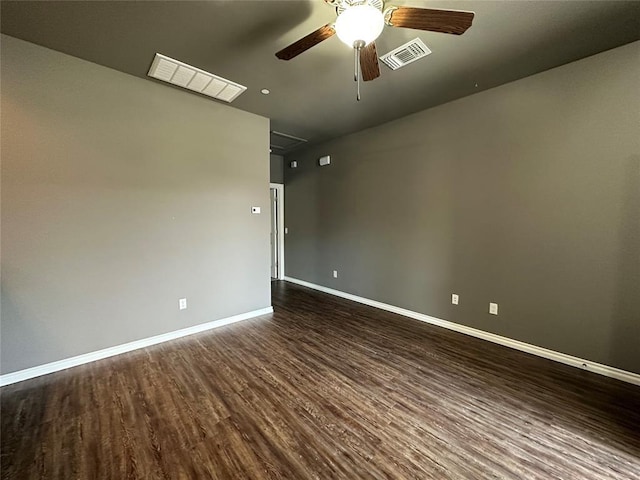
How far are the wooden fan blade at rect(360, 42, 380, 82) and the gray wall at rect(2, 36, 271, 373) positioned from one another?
2150 mm

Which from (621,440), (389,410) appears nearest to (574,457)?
(621,440)

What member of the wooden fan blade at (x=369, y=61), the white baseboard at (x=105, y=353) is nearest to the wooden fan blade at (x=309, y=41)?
the wooden fan blade at (x=369, y=61)

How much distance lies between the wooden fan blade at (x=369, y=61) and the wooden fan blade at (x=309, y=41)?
0.83 feet

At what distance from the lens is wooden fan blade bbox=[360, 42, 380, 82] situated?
179 centimetres

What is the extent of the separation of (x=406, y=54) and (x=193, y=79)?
2100 millimetres

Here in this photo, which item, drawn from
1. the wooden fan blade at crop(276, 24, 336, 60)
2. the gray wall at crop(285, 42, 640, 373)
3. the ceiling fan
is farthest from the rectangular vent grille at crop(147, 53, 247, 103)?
the gray wall at crop(285, 42, 640, 373)

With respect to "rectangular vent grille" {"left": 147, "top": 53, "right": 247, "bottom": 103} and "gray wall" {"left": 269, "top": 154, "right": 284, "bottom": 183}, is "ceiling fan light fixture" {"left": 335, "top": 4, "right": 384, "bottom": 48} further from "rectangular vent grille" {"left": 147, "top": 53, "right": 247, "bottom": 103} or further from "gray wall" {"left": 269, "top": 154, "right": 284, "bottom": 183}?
"gray wall" {"left": 269, "top": 154, "right": 284, "bottom": 183}

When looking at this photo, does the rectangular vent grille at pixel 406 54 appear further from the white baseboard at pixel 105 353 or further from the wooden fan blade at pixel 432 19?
the white baseboard at pixel 105 353

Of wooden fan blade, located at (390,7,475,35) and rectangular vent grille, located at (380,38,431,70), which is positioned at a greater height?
rectangular vent grille, located at (380,38,431,70)

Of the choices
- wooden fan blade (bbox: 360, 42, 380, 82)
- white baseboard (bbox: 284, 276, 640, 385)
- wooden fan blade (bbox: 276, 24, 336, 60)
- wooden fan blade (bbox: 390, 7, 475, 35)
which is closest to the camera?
wooden fan blade (bbox: 390, 7, 475, 35)

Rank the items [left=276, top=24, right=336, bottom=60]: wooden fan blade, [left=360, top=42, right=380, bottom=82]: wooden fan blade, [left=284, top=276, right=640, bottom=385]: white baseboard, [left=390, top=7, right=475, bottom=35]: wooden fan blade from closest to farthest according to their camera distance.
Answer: [left=390, top=7, right=475, bottom=35]: wooden fan blade, [left=276, top=24, right=336, bottom=60]: wooden fan blade, [left=360, top=42, right=380, bottom=82]: wooden fan blade, [left=284, top=276, right=640, bottom=385]: white baseboard

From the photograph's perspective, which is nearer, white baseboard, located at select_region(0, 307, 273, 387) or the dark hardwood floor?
the dark hardwood floor

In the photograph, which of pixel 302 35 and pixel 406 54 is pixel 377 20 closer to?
pixel 302 35

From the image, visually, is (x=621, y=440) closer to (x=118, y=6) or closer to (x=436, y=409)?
(x=436, y=409)
